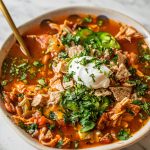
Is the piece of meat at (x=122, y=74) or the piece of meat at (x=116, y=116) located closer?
the piece of meat at (x=116, y=116)

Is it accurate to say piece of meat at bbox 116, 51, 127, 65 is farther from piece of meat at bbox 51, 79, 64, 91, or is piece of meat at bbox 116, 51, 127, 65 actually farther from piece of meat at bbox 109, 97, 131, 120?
piece of meat at bbox 51, 79, 64, 91

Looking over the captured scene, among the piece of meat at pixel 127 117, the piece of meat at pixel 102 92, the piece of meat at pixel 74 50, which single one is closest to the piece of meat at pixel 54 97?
the piece of meat at pixel 102 92

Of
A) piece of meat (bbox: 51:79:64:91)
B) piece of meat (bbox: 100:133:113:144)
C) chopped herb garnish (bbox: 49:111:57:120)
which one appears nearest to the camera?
piece of meat (bbox: 100:133:113:144)

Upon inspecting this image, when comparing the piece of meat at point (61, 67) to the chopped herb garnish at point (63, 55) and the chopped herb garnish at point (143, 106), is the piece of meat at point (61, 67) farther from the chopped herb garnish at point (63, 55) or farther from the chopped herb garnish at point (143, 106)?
the chopped herb garnish at point (143, 106)

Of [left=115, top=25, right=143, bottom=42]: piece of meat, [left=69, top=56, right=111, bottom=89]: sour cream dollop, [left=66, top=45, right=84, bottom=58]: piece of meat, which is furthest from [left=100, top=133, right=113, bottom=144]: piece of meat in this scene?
[left=115, top=25, right=143, bottom=42]: piece of meat

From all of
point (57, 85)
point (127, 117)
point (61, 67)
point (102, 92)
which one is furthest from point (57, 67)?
point (127, 117)

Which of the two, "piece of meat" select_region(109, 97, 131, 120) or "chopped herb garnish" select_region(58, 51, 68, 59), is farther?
"chopped herb garnish" select_region(58, 51, 68, 59)
